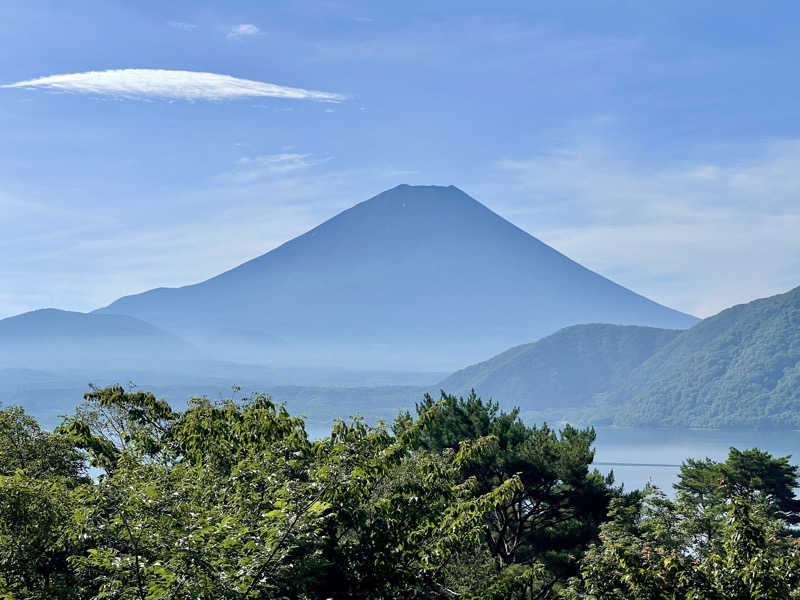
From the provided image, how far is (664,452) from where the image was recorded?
158750mm

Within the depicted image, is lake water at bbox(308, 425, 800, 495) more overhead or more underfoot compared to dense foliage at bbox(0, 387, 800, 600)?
more underfoot

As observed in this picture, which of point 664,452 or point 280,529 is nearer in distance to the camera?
point 280,529

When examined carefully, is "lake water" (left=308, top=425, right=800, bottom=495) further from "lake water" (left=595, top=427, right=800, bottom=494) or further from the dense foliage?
the dense foliage

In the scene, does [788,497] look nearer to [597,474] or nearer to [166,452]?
[597,474]

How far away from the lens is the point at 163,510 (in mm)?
7660

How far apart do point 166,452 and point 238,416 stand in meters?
→ 1.17

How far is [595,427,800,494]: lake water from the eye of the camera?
4633 inches

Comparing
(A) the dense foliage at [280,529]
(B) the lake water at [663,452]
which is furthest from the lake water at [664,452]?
(A) the dense foliage at [280,529]

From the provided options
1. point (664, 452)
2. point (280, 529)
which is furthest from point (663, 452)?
point (280, 529)

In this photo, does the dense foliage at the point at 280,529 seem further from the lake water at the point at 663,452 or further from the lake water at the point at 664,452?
the lake water at the point at 664,452

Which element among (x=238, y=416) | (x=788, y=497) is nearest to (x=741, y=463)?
(x=788, y=497)

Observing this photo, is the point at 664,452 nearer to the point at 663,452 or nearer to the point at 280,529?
the point at 663,452

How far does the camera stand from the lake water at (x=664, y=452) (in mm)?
117688

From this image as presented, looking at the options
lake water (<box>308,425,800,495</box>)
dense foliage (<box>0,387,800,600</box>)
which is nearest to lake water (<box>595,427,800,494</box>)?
lake water (<box>308,425,800,495</box>)
